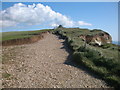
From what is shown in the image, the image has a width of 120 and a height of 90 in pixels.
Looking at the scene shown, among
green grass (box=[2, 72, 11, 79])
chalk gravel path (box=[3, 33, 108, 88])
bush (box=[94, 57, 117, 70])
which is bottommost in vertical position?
chalk gravel path (box=[3, 33, 108, 88])

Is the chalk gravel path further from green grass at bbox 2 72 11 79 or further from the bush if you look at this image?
the bush

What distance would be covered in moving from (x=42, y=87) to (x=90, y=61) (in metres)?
4.32

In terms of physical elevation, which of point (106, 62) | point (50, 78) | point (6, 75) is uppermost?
point (106, 62)

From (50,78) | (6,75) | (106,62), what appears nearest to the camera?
(50,78)

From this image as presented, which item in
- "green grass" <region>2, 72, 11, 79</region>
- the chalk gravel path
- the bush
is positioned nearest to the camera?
the chalk gravel path

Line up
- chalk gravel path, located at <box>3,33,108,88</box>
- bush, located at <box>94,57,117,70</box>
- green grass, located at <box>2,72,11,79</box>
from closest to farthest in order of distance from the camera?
chalk gravel path, located at <box>3,33,108,88</box>, green grass, located at <box>2,72,11,79</box>, bush, located at <box>94,57,117,70</box>

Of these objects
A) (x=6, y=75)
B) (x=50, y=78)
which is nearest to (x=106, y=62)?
(x=50, y=78)

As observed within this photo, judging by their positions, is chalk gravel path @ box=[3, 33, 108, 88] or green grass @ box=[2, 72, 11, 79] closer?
chalk gravel path @ box=[3, 33, 108, 88]

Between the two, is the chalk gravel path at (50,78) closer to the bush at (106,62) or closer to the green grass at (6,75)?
the green grass at (6,75)

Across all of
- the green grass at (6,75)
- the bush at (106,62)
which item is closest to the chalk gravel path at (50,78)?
the green grass at (6,75)

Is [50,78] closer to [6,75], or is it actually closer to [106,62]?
[6,75]

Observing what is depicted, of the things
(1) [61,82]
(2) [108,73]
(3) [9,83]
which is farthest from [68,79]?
(3) [9,83]

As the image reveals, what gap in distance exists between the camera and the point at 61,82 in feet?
23.6

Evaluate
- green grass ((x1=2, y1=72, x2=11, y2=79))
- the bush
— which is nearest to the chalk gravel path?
green grass ((x1=2, y1=72, x2=11, y2=79))
